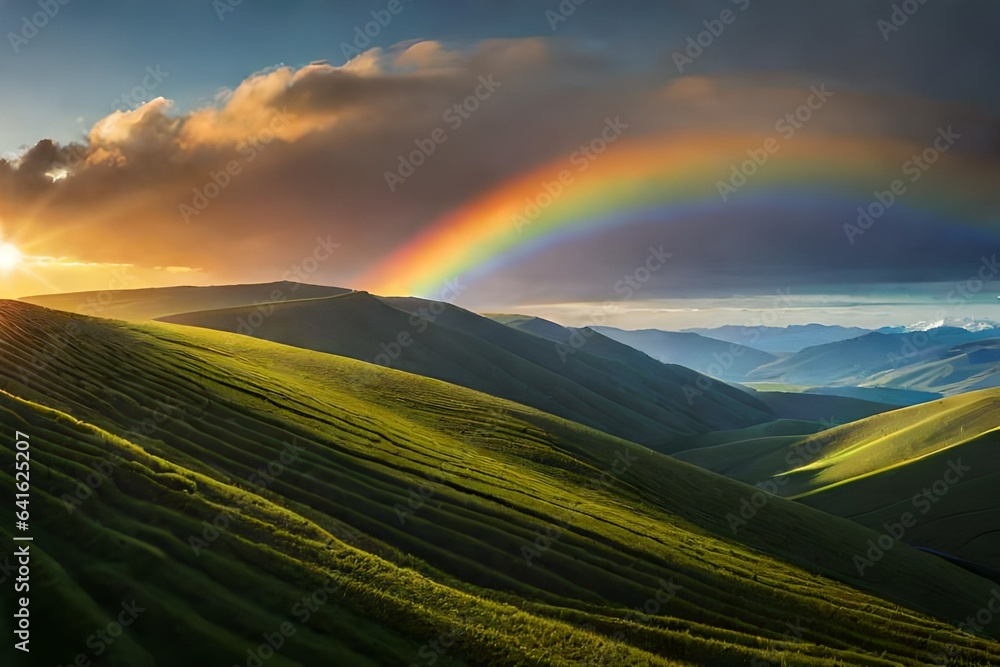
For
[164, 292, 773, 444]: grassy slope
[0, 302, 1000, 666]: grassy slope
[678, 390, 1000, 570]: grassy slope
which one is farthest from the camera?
[164, 292, 773, 444]: grassy slope

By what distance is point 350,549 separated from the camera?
13.1 meters

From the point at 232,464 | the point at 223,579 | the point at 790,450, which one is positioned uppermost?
the point at 232,464

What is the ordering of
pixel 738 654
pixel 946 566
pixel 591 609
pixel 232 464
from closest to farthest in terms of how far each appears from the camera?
pixel 738 654
pixel 591 609
pixel 232 464
pixel 946 566

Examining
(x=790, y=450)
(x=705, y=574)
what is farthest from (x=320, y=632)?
(x=790, y=450)

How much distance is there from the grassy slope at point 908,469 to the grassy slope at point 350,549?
100.0ft

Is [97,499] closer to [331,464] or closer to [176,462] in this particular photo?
[176,462]

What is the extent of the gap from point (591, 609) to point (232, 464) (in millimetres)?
10994

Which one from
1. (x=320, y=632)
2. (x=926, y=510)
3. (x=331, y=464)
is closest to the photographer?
(x=320, y=632)

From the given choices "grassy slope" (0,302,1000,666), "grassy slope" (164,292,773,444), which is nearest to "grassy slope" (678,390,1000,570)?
"grassy slope" (0,302,1000,666)

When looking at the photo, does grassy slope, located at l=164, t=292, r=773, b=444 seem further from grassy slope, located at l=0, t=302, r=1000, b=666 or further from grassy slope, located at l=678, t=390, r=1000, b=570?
grassy slope, located at l=0, t=302, r=1000, b=666

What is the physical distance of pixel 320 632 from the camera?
1017 cm

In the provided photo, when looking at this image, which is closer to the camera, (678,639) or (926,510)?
(678,639)

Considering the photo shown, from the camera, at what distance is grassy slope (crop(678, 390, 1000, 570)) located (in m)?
53.8

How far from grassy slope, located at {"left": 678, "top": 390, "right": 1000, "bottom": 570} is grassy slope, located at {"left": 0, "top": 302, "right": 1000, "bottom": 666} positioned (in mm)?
30471
